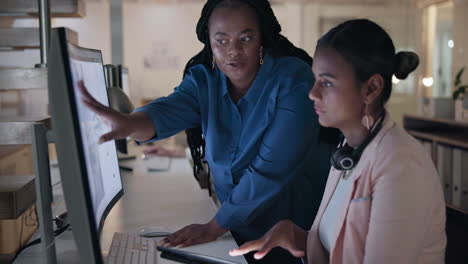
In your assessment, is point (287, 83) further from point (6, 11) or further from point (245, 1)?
point (6, 11)

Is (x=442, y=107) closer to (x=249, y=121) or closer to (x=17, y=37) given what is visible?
(x=249, y=121)

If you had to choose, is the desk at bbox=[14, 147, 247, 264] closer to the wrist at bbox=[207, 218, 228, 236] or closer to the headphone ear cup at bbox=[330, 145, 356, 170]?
the wrist at bbox=[207, 218, 228, 236]

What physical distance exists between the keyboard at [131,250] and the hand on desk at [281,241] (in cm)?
21

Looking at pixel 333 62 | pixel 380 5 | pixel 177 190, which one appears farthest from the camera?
pixel 380 5

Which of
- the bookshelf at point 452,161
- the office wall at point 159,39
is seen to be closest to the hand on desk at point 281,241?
the bookshelf at point 452,161

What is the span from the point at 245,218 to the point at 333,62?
1.82 feet

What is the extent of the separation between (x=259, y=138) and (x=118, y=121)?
0.45m

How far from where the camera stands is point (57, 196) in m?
1.91

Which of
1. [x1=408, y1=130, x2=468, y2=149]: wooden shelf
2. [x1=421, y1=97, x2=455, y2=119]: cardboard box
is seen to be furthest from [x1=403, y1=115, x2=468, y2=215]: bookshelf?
[x1=421, y1=97, x2=455, y2=119]: cardboard box

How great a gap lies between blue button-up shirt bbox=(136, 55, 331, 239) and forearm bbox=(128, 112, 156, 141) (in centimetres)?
2

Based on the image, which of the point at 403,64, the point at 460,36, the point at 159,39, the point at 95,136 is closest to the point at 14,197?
the point at 95,136

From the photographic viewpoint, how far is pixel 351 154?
41.9 inches

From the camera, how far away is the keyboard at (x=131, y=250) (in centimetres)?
109

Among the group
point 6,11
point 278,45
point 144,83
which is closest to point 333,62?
point 278,45
